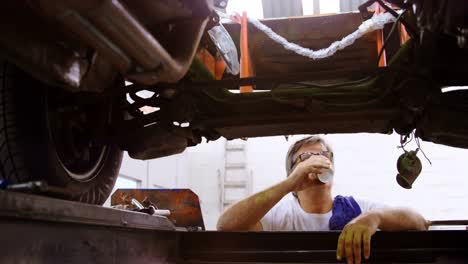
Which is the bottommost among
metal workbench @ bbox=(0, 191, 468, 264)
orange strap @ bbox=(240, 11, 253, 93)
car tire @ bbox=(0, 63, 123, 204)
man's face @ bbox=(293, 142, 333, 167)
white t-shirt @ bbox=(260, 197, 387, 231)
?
metal workbench @ bbox=(0, 191, 468, 264)

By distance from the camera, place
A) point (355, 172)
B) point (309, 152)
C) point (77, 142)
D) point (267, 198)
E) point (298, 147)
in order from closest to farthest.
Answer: point (77, 142), point (267, 198), point (309, 152), point (298, 147), point (355, 172)

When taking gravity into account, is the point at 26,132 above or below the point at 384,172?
below

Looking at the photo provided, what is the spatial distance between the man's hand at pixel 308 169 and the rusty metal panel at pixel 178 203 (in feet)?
1.79

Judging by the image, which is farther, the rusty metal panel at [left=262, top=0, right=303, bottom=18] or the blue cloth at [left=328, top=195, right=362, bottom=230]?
the rusty metal panel at [left=262, top=0, right=303, bottom=18]

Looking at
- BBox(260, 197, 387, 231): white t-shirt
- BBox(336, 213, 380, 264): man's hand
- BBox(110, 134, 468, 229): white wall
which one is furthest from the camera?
BBox(110, 134, 468, 229): white wall

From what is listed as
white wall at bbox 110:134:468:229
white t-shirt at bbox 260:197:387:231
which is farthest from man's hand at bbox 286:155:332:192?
white wall at bbox 110:134:468:229

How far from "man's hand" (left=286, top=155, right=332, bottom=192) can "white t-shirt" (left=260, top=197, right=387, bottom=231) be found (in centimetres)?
32

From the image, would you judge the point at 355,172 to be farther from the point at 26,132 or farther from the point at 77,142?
the point at 26,132

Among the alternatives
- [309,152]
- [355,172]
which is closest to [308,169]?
[309,152]

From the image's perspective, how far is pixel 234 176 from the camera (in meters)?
5.85

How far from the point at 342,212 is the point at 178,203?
0.75 meters

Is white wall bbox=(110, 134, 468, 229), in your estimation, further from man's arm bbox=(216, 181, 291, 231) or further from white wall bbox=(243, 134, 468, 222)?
man's arm bbox=(216, 181, 291, 231)

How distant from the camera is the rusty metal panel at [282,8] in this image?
2.06 metres

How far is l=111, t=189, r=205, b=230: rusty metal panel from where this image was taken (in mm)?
2100
